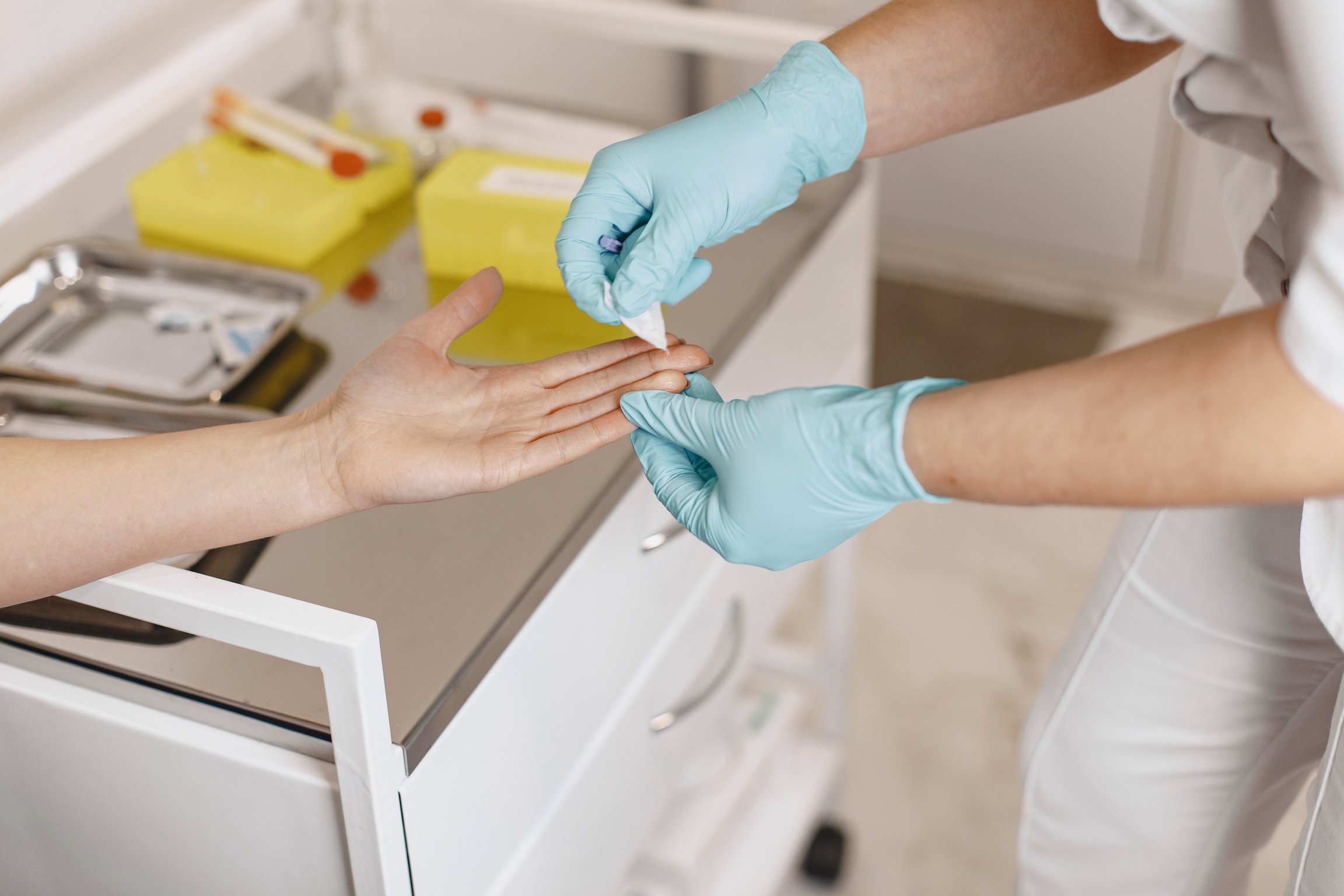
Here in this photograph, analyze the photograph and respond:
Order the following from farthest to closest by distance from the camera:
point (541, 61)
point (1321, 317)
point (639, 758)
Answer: point (541, 61) < point (639, 758) < point (1321, 317)

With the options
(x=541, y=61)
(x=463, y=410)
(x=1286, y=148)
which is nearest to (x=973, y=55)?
(x=1286, y=148)

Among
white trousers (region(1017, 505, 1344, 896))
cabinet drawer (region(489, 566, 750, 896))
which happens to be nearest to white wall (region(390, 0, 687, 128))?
cabinet drawer (region(489, 566, 750, 896))

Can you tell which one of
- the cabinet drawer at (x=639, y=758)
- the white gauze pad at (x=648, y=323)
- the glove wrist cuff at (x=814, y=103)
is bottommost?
the cabinet drawer at (x=639, y=758)

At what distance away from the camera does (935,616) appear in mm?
2043

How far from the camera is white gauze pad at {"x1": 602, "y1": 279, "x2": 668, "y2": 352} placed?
0.85m

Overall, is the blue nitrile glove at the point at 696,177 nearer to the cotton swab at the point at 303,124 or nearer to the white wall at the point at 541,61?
the cotton swab at the point at 303,124

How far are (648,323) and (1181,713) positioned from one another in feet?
1.72

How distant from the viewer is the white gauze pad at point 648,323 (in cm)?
85

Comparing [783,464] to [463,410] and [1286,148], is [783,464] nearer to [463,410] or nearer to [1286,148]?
[463,410]

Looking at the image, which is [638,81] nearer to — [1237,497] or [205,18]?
[205,18]

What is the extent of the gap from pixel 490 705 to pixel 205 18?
120 centimetres

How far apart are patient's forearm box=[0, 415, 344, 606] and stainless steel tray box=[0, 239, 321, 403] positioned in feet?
0.68

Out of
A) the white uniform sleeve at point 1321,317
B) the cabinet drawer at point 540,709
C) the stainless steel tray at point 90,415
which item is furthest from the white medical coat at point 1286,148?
the stainless steel tray at point 90,415

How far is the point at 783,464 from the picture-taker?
0.76 metres
